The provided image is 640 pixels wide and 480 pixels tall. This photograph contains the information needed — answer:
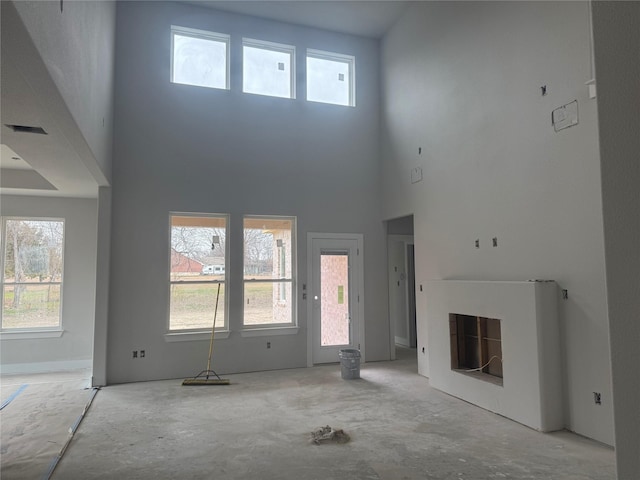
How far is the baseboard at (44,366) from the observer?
6336 mm

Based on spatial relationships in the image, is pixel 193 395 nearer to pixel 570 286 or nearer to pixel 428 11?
pixel 570 286

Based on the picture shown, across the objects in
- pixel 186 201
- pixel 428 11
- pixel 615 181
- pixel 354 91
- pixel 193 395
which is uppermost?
pixel 428 11

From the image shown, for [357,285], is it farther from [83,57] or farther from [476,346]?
[83,57]

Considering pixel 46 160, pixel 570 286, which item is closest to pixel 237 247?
pixel 46 160

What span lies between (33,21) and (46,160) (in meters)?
2.91

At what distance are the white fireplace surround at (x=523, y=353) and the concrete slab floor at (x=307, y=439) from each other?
156 millimetres

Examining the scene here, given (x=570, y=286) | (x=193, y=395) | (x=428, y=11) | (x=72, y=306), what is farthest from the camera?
(x=72, y=306)

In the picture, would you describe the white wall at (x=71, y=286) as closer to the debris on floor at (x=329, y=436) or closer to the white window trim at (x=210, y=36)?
the white window trim at (x=210, y=36)

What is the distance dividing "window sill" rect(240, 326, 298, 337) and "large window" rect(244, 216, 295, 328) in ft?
0.30

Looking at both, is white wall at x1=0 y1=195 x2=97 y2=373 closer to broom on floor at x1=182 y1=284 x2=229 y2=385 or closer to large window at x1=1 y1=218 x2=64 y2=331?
large window at x1=1 y1=218 x2=64 y2=331

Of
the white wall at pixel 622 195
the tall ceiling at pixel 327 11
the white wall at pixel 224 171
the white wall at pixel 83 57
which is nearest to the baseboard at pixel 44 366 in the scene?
the white wall at pixel 224 171

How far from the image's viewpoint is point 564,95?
394cm

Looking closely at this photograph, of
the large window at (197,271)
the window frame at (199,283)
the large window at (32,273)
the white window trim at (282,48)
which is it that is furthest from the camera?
the white window trim at (282,48)

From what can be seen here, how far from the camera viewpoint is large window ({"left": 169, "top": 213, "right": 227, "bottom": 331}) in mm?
6133
